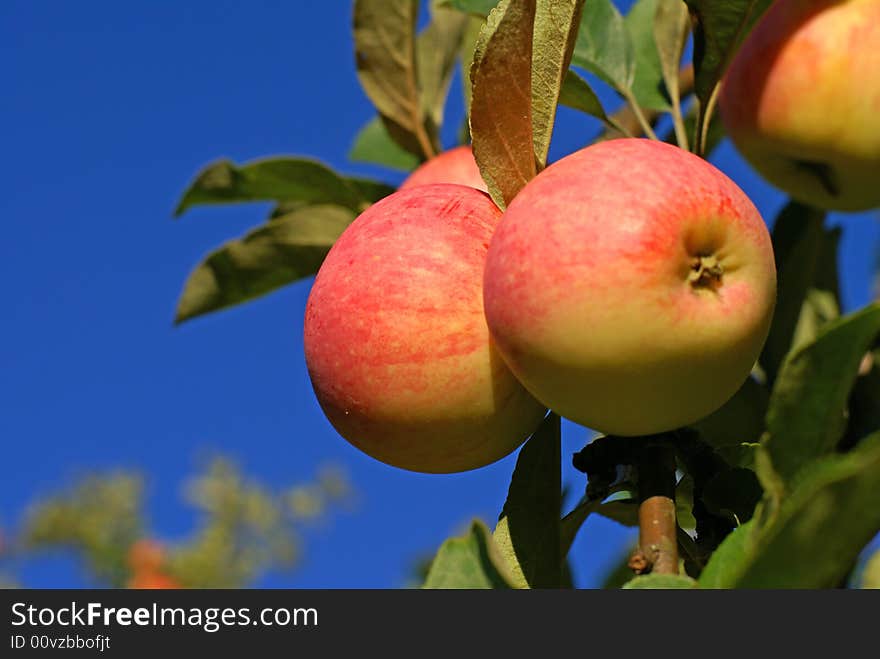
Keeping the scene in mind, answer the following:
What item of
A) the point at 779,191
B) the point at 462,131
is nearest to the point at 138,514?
the point at 462,131

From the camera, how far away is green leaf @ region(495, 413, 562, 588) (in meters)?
0.99

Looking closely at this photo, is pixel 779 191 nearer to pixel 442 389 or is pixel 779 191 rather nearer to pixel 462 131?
pixel 442 389

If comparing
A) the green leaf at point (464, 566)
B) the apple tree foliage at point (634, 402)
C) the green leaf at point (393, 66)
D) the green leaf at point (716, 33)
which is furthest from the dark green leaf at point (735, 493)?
the green leaf at point (393, 66)

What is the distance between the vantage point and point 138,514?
7.89 metres

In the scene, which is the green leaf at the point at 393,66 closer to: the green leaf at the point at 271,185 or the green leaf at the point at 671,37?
the green leaf at the point at 271,185

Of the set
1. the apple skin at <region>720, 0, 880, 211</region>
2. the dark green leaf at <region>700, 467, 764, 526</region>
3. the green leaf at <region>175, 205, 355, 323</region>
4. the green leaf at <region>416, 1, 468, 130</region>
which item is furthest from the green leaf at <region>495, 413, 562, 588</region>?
the green leaf at <region>416, 1, 468, 130</region>

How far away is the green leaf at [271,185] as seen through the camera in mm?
1598

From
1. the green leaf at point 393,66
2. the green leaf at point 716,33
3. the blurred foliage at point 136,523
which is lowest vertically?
the green leaf at point 716,33

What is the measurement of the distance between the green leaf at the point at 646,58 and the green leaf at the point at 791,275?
0.81 feet

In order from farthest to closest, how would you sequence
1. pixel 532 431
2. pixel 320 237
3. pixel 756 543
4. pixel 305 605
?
pixel 320 237, pixel 532 431, pixel 305 605, pixel 756 543

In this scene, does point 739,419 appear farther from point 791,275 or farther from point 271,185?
point 271,185

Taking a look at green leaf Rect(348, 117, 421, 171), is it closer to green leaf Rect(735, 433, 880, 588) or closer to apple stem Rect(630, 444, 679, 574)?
apple stem Rect(630, 444, 679, 574)

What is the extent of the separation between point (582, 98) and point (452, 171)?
0.25m

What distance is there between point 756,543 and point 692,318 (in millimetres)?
162
